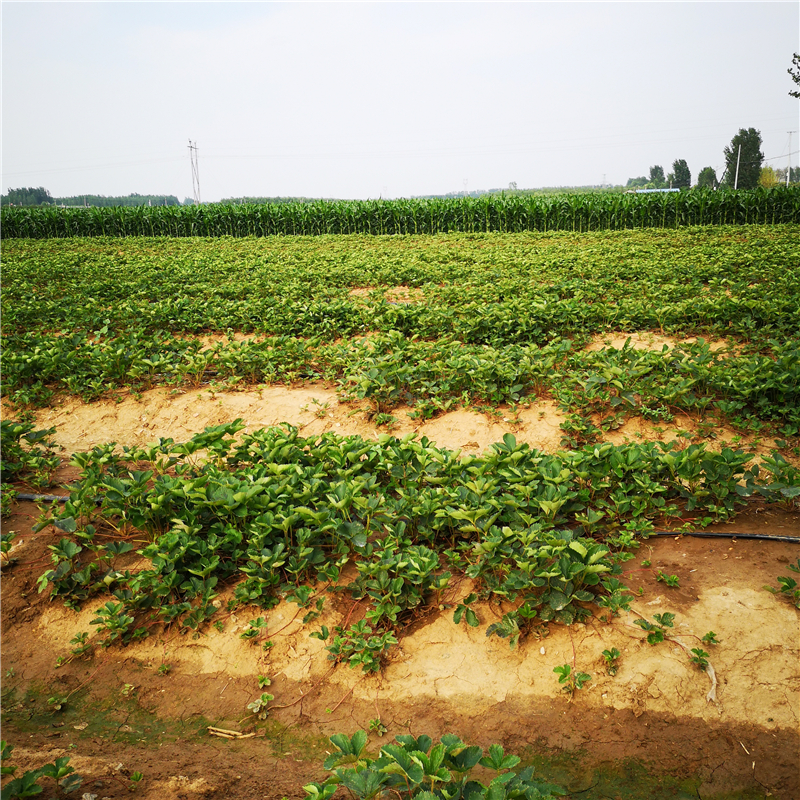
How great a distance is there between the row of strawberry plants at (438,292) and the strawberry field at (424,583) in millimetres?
1171

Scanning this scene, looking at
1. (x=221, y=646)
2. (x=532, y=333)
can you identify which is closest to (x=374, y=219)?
(x=532, y=333)

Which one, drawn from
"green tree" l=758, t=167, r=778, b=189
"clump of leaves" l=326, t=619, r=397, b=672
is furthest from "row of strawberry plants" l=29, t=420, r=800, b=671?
"green tree" l=758, t=167, r=778, b=189

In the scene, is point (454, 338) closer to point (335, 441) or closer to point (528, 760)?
point (335, 441)

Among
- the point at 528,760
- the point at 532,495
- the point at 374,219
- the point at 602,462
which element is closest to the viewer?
the point at 528,760

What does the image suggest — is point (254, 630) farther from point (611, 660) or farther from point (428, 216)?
point (428, 216)

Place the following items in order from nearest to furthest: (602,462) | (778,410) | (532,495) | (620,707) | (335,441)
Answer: (620,707) → (532,495) → (602,462) → (335,441) → (778,410)

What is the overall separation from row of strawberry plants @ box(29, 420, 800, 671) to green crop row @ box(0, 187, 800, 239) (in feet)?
62.3

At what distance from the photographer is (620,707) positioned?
2.31 m

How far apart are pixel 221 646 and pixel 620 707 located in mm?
1895

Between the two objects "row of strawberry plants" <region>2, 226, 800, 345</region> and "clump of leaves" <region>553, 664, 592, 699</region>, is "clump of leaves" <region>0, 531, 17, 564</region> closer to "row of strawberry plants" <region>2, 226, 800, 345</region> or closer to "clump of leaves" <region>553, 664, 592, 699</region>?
"clump of leaves" <region>553, 664, 592, 699</region>

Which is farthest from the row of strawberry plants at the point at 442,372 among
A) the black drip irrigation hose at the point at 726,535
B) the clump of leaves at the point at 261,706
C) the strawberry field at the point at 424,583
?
the clump of leaves at the point at 261,706

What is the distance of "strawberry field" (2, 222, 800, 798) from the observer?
2.17 m

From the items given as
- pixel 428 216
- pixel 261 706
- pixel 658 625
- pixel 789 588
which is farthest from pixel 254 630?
pixel 428 216

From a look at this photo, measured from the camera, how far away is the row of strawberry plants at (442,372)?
462 cm
